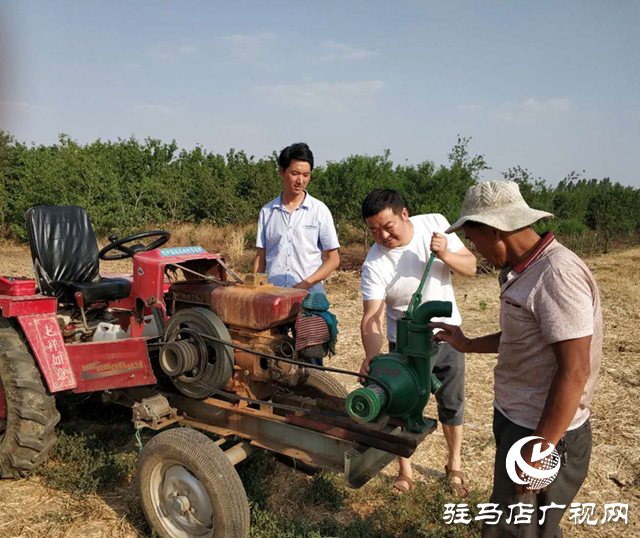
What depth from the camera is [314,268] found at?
150 inches

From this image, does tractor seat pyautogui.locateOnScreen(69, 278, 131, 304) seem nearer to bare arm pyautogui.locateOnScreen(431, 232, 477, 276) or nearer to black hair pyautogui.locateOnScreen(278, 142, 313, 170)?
black hair pyautogui.locateOnScreen(278, 142, 313, 170)

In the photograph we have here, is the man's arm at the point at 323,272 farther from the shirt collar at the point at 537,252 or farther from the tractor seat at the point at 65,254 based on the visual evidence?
the shirt collar at the point at 537,252

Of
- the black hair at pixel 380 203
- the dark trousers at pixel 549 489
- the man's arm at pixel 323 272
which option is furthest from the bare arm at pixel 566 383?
the man's arm at pixel 323 272

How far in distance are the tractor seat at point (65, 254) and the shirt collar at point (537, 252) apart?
285 cm

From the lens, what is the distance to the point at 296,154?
11.9 ft

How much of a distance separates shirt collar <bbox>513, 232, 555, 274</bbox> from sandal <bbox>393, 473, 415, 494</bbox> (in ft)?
6.49

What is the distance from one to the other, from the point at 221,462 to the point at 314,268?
165 centimetres

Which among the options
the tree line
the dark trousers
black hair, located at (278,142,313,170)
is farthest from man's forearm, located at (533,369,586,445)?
the tree line

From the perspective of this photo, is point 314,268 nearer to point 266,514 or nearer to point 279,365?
point 279,365

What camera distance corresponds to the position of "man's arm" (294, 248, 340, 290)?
358 cm

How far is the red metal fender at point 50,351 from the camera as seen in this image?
10.4 ft

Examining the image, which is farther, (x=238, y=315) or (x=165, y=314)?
(x=165, y=314)

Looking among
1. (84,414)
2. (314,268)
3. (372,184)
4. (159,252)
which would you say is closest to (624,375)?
(314,268)

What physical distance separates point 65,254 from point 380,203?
2.73m
